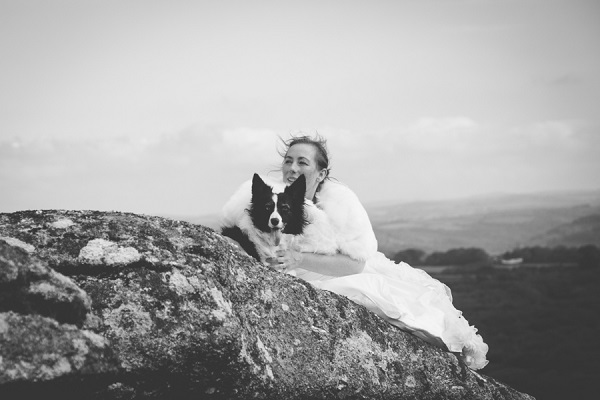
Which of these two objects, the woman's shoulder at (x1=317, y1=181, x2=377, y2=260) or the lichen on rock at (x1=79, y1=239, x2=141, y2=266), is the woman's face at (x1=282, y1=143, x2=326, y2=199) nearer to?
the woman's shoulder at (x1=317, y1=181, x2=377, y2=260)

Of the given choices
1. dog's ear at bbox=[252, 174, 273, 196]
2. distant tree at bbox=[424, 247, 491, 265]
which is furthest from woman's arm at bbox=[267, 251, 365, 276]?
distant tree at bbox=[424, 247, 491, 265]

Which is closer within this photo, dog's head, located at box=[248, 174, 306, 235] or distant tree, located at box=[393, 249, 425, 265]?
dog's head, located at box=[248, 174, 306, 235]

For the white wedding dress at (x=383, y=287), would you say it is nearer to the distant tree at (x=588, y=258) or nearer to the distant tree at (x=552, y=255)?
the distant tree at (x=588, y=258)

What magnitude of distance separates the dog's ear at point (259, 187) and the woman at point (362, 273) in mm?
713

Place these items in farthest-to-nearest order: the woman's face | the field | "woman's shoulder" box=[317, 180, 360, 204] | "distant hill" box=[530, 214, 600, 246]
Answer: "distant hill" box=[530, 214, 600, 246] < the field < the woman's face < "woman's shoulder" box=[317, 180, 360, 204]

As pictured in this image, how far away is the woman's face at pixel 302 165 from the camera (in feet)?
26.7

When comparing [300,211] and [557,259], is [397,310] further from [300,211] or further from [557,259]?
[557,259]

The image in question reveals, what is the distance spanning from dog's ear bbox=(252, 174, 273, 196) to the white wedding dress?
390 millimetres

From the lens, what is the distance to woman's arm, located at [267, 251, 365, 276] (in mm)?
7249

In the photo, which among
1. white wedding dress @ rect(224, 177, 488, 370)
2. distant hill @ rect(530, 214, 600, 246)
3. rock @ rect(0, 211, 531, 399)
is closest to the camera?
rock @ rect(0, 211, 531, 399)

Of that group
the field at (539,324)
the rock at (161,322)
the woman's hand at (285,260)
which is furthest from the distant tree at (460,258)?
the rock at (161,322)

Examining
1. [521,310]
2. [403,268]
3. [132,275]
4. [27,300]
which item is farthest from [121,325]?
[521,310]

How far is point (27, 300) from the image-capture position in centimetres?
403

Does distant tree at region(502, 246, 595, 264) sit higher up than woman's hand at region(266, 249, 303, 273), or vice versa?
woman's hand at region(266, 249, 303, 273)
